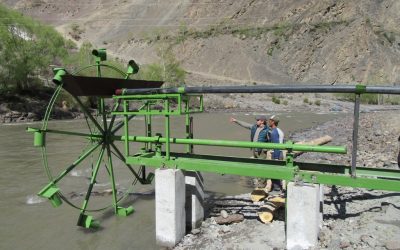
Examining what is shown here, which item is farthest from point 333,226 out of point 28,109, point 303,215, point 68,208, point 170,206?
point 28,109

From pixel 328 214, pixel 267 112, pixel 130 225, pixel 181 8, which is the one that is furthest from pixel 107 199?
pixel 181 8

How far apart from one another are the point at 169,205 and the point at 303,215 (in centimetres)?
211

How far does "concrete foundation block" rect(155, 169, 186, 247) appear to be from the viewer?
6.52 m

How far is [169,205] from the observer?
653cm

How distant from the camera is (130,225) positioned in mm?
8609

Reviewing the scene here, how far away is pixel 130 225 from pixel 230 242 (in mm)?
2799

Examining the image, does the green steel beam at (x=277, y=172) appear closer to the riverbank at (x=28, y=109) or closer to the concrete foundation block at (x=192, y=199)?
the concrete foundation block at (x=192, y=199)

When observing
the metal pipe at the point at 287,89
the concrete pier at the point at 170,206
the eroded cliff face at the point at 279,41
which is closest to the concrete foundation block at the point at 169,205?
the concrete pier at the point at 170,206

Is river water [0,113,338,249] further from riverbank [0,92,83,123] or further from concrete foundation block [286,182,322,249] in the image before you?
riverbank [0,92,83,123]

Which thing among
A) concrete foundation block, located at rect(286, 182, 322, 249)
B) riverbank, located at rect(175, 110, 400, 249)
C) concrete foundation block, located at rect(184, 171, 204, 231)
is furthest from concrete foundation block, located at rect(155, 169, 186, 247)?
concrete foundation block, located at rect(286, 182, 322, 249)

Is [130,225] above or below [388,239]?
below

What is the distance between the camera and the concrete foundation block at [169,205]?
257 inches

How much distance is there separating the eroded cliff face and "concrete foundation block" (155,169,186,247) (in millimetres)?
63355

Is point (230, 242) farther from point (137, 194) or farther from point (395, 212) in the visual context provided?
point (137, 194)
